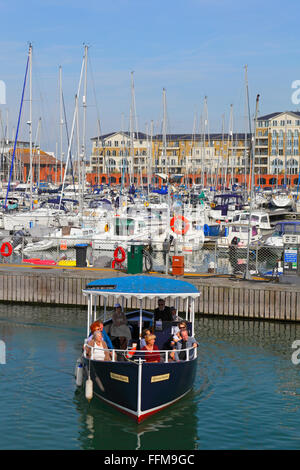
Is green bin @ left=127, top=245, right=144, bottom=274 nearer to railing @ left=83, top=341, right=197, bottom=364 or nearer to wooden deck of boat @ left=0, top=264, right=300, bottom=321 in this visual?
wooden deck of boat @ left=0, top=264, right=300, bottom=321

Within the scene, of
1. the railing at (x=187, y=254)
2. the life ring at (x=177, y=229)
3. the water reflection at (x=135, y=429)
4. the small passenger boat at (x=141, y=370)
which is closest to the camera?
the water reflection at (x=135, y=429)

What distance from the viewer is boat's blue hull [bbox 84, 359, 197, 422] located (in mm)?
16359

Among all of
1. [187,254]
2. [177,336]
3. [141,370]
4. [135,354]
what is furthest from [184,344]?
[187,254]

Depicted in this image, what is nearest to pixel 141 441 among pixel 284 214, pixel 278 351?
pixel 278 351

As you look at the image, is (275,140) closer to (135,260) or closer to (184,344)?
(135,260)

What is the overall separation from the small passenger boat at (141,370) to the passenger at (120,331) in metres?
0.39

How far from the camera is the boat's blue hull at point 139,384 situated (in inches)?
644

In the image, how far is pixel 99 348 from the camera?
17.6 m

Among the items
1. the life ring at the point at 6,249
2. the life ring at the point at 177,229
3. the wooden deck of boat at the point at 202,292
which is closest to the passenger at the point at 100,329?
the wooden deck of boat at the point at 202,292

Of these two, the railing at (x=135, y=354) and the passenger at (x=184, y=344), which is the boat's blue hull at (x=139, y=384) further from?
the passenger at (x=184, y=344)

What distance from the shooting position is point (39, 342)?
24812mm

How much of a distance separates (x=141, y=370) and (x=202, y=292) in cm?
1238

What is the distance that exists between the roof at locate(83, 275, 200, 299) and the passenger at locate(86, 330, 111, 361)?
1346mm
